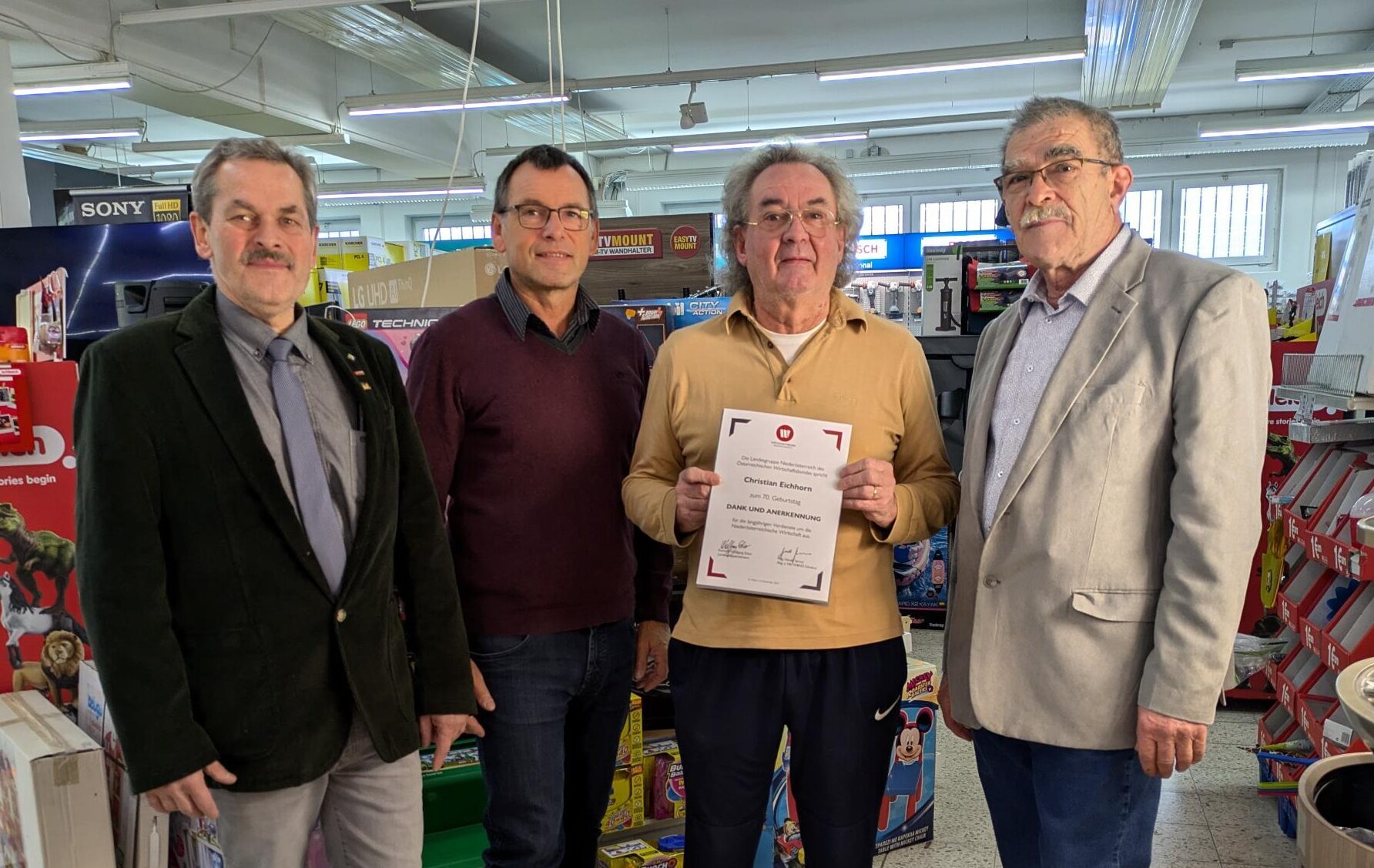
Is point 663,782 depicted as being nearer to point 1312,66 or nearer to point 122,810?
point 122,810

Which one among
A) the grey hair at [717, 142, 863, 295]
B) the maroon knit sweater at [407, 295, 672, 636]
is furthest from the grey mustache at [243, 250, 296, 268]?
the grey hair at [717, 142, 863, 295]

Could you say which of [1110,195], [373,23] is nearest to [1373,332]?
[1110,195]

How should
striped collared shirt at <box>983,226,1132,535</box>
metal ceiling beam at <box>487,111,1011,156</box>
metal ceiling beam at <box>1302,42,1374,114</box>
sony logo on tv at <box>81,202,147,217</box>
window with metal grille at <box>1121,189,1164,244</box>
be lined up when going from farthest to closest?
window with metal grille at <box>1121,189,1164,244</box> → metal ceiling beam at <box>487,111,1011,156</box> → metal ceiling beam at <box>1302,42,1374,114</box> → sony logo on tv at <box>81,202,147,217</box> → striped collared shirt at <box>983,226,1132,535</box>

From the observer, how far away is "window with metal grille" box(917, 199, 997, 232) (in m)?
17.1

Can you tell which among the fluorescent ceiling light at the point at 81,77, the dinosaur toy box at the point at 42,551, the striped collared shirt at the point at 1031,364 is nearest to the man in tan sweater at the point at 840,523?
the striped collared shirt at the point at 1031,364

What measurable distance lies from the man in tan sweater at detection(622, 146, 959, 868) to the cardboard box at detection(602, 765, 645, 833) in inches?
36.2

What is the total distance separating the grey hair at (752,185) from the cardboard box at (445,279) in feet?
5.78

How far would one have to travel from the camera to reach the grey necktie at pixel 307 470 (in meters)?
1.56

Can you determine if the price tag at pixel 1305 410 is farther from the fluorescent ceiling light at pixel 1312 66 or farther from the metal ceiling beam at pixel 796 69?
the fluorescent ceiling light at pixel 1312 66

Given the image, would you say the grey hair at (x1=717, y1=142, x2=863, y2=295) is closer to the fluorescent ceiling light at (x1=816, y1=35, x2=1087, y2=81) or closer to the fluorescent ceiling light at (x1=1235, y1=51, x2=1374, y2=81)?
the fluorescent ceiling light at (x1=816, y1=35, x2=1087, y2=81)

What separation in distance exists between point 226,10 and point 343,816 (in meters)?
7.58

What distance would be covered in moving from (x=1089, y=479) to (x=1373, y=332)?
136cm

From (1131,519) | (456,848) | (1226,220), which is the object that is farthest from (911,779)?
(1226,220)

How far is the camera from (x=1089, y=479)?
1537mm
